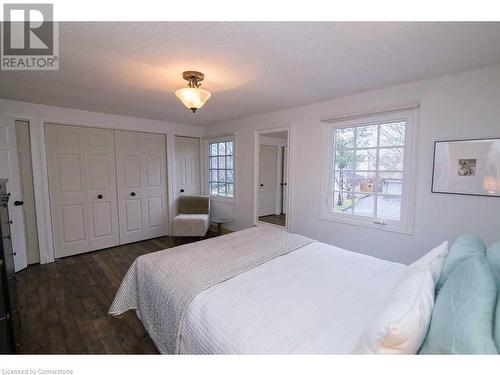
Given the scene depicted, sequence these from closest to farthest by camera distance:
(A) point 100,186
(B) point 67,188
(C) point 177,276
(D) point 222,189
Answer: (C) point 177,276 → (B) point 67,188 → (A) point 100,186 → (D) point 222,189

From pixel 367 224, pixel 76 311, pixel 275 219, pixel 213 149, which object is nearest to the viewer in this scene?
pixel 76 311

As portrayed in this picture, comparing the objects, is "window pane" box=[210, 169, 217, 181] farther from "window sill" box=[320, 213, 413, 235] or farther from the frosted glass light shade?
the frosted glass light shade

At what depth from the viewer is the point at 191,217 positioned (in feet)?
13.0

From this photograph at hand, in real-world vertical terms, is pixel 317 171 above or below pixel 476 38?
below

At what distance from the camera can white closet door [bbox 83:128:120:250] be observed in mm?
3447

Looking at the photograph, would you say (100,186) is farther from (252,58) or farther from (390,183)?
(390,183)

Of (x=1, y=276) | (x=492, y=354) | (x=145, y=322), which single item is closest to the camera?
(x=492, y=354)

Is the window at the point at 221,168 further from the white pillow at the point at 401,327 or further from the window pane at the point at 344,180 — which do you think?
the white pillow at the point at 401,327

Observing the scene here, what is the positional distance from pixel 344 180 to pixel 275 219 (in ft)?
4.53

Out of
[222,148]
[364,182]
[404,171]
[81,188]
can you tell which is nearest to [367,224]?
[364,182]

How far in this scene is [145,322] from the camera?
1627mm

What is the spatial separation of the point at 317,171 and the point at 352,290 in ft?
6.11
